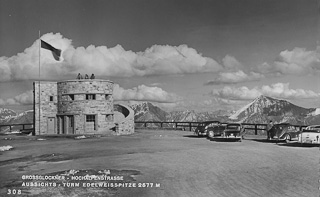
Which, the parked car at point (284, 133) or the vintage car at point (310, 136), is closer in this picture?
the vintage car at point (310, 136)

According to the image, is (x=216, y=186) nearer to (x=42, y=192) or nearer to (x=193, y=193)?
(x=193, y=193)

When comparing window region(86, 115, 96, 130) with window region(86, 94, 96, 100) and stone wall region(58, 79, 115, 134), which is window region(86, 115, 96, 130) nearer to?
stone wall region(58, 79, 115, 134)

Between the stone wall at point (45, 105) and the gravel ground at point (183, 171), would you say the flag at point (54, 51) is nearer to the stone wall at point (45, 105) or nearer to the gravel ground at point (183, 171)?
the stone wall at point (45, 105)

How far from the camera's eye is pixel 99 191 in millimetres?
8891

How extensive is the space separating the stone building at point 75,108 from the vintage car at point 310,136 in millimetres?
16117

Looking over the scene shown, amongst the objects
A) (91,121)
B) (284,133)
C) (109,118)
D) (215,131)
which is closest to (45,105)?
(91,121)

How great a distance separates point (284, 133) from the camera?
19938mm

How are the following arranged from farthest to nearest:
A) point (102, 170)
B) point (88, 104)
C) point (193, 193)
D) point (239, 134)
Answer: point (88, 104) < point (239, 134) < point (102, 170) < point (193, 193)

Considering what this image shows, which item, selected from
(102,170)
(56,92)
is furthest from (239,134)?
(56,92)

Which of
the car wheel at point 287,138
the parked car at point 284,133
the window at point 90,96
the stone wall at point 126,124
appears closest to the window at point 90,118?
the window at point 90,96

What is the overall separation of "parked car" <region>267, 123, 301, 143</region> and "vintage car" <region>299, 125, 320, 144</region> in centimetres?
119

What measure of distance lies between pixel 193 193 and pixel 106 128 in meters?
22.7

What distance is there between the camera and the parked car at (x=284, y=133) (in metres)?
19.4

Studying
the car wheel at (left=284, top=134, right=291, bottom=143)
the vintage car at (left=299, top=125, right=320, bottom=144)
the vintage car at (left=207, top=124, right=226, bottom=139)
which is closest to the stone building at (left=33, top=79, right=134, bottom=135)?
the vintage car at (left=207, top=124, right=226, bottom=139)
